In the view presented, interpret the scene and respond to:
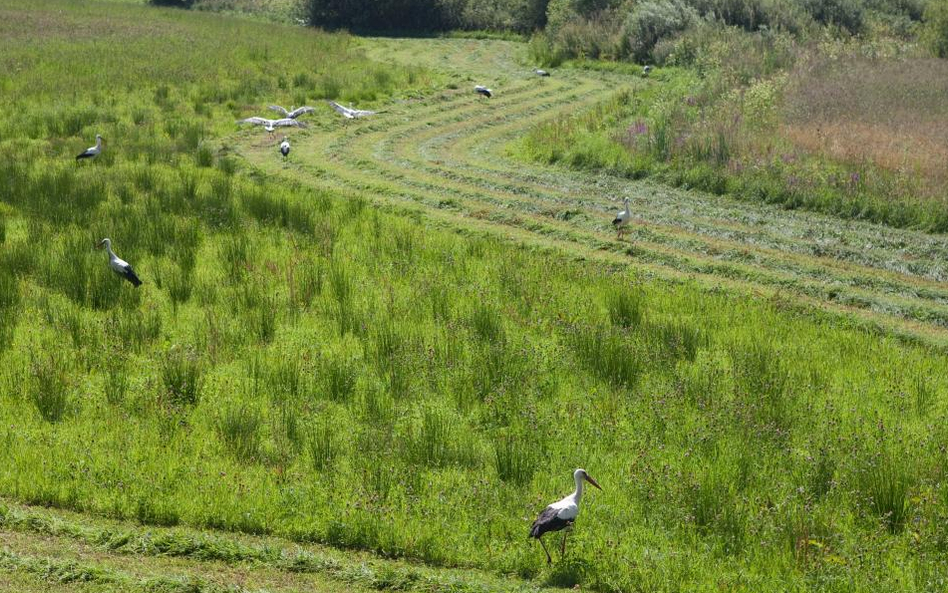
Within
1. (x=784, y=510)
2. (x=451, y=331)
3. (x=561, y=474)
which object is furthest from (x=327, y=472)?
(x=784, y=510)


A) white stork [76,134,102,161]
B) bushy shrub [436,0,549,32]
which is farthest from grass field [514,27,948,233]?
bushy shrub [436,0,549,32]

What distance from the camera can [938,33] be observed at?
2997 centimetres

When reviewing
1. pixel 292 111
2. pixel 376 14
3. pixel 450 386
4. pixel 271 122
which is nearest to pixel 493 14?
pixel 376 14

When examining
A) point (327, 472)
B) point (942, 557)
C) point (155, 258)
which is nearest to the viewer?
point (942, 557)

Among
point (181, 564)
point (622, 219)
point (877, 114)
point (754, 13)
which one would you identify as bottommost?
point (181, 564)

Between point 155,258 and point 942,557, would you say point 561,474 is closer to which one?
point 942,557

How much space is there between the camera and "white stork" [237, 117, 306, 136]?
24.7m

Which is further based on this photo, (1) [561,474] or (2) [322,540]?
(1) [561,474]

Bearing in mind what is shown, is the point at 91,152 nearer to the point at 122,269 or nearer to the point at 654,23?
the point at 122,269

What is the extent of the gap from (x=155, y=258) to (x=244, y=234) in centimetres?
173

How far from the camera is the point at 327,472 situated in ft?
28.6

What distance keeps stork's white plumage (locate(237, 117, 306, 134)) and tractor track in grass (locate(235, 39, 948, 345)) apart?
44 cm

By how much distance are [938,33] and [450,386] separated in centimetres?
2656

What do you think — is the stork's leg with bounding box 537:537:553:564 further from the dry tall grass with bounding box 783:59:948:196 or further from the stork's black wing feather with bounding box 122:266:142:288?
the dry tall grass with bounding box 783:59:948:196
